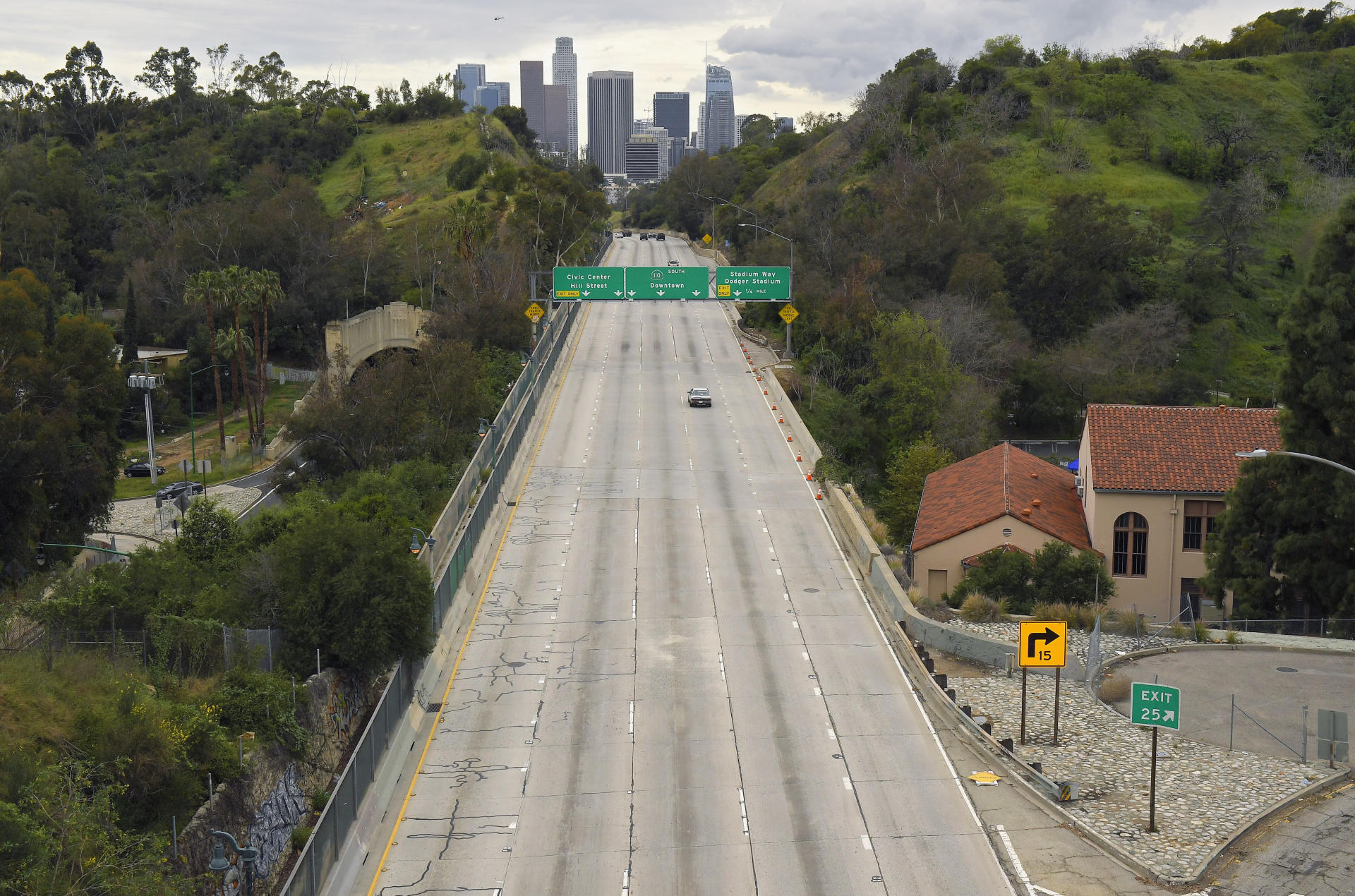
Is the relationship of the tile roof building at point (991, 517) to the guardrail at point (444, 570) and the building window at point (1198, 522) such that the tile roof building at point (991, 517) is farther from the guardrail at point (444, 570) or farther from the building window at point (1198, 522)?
the guardrail at point (444, 570)

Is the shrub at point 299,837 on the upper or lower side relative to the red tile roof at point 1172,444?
lower

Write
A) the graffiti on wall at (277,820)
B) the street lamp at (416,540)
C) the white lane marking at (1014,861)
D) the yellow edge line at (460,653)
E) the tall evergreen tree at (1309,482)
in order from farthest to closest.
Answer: the tall evergreen tree at (1309,482), the street lamp at (416,540), the yellow edge line at (460,653), the graffiti on wall at (277,820), the white lane marking at (1014,861)

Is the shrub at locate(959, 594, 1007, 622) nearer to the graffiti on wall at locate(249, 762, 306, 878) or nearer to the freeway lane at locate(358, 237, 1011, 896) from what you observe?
the freeway lane at locate(358, 237, 1011, 896)

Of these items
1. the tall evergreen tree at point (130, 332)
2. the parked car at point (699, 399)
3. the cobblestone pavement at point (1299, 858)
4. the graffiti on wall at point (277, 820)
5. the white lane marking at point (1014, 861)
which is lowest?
the white lane marking at point (1014, 861)

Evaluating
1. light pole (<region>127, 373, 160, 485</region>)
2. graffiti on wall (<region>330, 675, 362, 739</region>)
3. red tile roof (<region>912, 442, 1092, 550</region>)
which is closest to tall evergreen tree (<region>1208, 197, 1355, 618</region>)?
red tile roof (<region>912, 442, 1092, 550</region>)

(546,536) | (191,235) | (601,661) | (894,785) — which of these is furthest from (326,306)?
(894,785)

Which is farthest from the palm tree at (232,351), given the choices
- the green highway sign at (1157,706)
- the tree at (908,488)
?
the green highway sign at (1157,706)

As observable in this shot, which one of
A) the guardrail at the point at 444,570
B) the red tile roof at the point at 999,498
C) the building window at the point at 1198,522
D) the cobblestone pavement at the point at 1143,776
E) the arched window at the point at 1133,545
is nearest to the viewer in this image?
the guardrail at the point at 444,570
